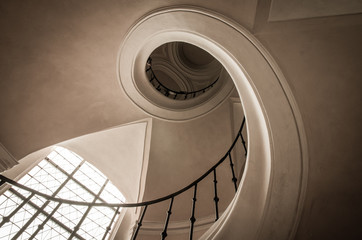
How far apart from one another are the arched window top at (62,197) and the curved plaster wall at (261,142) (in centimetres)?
418

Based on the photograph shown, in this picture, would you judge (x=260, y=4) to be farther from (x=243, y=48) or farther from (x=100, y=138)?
(x=100, y=138)

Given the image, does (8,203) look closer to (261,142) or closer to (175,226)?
(175,226)

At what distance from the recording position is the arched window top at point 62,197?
5320mm

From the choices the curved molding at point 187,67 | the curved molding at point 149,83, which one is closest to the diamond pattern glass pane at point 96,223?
the curved molding at point 149,83

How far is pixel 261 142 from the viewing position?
2744 mm

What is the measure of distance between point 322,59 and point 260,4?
41.3 inches

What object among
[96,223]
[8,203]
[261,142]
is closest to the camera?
[261,142]

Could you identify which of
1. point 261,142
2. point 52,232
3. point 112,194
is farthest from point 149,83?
point 52,232

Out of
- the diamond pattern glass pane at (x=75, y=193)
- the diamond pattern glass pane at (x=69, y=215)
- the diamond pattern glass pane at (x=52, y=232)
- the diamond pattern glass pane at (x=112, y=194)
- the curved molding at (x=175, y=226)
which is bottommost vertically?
the diamond pattern glass pane at (x=52, y=232)

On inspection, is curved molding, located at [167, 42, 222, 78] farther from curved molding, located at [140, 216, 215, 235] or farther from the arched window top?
curved molding, located at [140, 216, 215, 235]

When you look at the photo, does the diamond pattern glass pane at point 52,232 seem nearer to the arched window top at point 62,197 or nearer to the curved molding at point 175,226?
the arched window top at point 62,197

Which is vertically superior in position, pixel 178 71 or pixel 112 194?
pixel 178 71

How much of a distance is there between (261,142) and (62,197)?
6.54m

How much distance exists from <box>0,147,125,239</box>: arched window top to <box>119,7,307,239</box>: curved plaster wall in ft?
13.7
